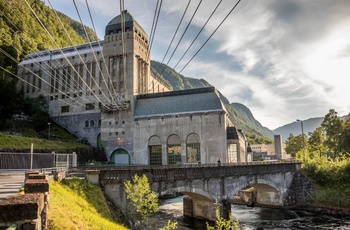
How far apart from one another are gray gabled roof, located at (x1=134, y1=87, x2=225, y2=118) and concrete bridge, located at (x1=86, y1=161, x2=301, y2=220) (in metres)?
14.2

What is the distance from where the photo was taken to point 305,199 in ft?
136

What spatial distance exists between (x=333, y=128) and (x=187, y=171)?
161 feet

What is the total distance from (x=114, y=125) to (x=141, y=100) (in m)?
7.28

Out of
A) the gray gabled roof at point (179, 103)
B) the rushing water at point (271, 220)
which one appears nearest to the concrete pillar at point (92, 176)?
the rushing water at point (271, 220)

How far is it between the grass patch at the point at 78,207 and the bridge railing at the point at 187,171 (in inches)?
68.2

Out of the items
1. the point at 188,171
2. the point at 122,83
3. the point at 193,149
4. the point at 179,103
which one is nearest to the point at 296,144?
the point at 193,149

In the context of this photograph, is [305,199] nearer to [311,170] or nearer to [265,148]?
[311,170]

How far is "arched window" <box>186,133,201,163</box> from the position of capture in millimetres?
48981

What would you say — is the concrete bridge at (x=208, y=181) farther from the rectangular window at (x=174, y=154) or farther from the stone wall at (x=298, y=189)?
the rectangular window at (x=174, y=154)

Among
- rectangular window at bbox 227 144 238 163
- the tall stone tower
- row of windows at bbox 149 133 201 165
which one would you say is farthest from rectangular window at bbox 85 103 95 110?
rectangular window at bbox 227 144 238 163

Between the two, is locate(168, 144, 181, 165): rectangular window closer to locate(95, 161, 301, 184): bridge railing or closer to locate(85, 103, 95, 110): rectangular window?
locate(95, 161, 301, 184): bridge railing

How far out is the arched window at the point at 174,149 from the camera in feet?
164

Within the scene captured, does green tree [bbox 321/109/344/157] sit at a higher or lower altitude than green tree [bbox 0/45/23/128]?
lower

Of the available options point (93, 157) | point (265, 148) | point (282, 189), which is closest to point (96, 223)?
point (282, 189)
